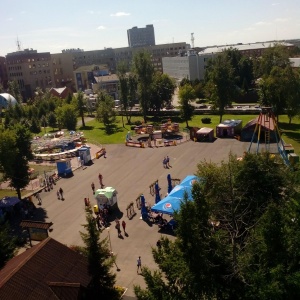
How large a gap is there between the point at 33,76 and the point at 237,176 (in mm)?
106450

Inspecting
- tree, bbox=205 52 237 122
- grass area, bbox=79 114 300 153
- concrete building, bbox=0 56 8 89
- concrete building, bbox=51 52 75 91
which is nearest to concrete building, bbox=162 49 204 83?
concrete building, bbox=51 52 75 91

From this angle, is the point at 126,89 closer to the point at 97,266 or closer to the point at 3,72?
the point at 97,266

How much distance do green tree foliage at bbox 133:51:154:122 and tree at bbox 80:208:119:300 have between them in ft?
154

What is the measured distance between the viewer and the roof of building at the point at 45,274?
47.4 ft

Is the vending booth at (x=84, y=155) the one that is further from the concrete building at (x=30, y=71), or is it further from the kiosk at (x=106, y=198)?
the concrete building at (x=30, y=71)

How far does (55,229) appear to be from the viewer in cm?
2592

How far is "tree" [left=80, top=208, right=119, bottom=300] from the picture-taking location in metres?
14.9

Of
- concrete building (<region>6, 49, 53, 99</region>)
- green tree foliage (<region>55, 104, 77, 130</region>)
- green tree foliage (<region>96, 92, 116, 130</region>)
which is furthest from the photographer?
concrete building (<region>6, 49, 53, 99</region>)

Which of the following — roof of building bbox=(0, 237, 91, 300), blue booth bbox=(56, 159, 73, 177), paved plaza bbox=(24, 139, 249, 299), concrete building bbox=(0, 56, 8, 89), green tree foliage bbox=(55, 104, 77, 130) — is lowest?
paved plaza bbox=(24, 139, 249, 299)

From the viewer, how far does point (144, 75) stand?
61219mm

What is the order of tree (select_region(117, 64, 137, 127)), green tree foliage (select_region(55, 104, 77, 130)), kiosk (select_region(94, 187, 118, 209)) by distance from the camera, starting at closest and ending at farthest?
kiosk (select_region(94, 187, 118, 209)), green tree foliage (select_region(55, 104, 77, 130)), tree (select_region(117, 64, 137, 127))

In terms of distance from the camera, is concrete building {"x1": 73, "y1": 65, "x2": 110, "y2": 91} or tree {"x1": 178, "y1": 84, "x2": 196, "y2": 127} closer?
tree {"x1": 178, "y1": 84, "x2": 196, "y2": 127}

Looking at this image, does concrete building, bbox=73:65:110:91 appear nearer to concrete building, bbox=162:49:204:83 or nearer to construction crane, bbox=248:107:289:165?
concrete building, bbox=162:49:204:83

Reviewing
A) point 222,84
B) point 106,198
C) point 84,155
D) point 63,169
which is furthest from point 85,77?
point 106,198
